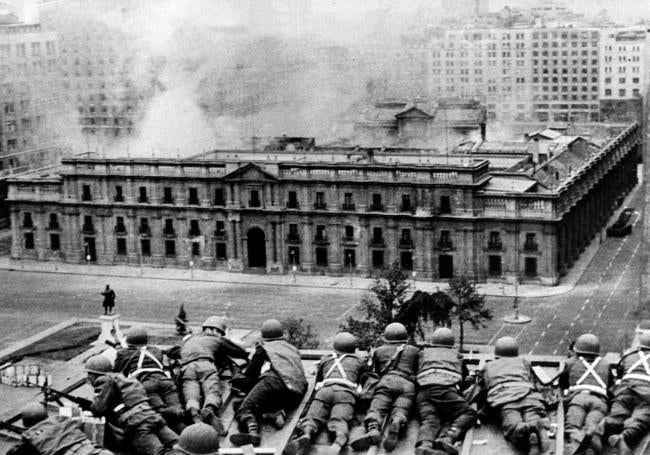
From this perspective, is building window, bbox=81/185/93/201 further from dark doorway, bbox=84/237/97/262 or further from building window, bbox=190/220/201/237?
building window, bbox=190/220/201/237

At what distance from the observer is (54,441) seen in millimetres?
19266

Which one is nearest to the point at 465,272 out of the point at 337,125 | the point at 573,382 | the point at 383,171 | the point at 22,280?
the point at 383,171

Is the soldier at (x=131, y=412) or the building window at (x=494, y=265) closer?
the soldier at (x=131, y=412)

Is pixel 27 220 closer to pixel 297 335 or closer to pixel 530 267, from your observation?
pixel 530 267

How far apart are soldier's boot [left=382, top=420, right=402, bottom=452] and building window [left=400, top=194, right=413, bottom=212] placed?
92708 millimetres

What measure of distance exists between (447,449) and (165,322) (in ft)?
261

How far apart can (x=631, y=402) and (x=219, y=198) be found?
10055cm

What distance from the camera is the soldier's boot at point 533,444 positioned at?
63.5ft

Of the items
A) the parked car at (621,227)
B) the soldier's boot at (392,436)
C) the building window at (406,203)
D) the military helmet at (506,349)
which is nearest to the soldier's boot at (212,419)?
the soldier's boot at (392,436)

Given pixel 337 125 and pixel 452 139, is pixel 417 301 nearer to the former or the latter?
pixel 452 139

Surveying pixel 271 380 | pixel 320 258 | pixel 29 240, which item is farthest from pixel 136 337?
pixel 29 240

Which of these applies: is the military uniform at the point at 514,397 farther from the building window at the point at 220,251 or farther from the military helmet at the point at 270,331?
the building window at the point at 220,251

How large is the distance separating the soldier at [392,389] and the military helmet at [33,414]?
5089 mm

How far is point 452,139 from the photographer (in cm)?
15150
